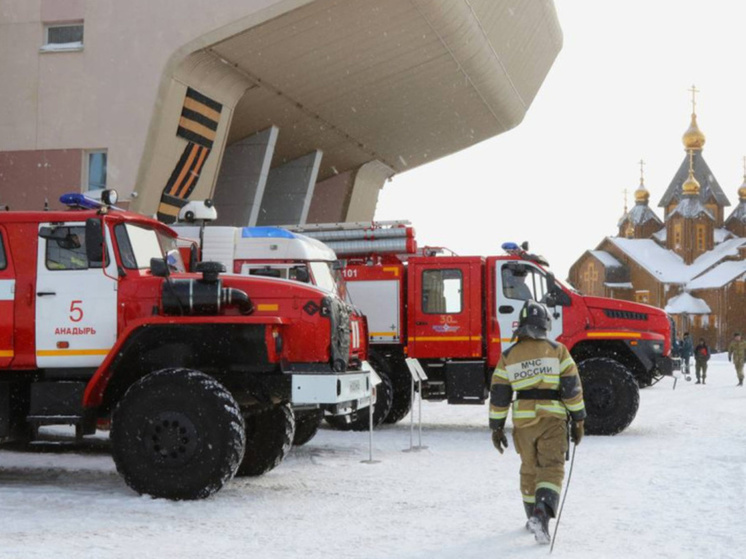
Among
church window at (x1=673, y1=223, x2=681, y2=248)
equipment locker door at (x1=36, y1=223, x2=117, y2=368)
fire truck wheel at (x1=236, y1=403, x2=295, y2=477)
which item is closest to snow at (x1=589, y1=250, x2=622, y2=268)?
church window at (x1=673, y1=223, x2=681, y2=248)

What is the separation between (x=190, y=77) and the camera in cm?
2461

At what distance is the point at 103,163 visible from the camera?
2448 cm

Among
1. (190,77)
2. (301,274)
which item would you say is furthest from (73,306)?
(190,77)

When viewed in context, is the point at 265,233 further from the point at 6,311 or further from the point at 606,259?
the point at 606,259

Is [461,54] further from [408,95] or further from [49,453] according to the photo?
[49,453]

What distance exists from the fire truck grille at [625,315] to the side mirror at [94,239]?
28.9 feet

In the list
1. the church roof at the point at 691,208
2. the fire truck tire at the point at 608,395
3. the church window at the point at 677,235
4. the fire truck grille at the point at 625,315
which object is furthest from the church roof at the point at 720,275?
the fire truck tire at the point at 608,395

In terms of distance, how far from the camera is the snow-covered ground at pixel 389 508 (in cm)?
710

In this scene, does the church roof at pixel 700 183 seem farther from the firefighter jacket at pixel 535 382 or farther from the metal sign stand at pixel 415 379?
the firefighter jacket at pixel 535 382

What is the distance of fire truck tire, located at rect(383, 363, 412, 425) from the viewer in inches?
662

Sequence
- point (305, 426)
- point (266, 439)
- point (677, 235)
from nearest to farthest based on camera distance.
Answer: point (266, 439)
point (305, 426)
point (677, 235)

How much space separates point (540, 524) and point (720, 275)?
8506 cm

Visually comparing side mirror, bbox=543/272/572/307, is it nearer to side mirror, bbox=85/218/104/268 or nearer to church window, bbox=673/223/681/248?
side mirror, bbox=85/218/104/268

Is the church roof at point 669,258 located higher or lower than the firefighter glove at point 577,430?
higher
